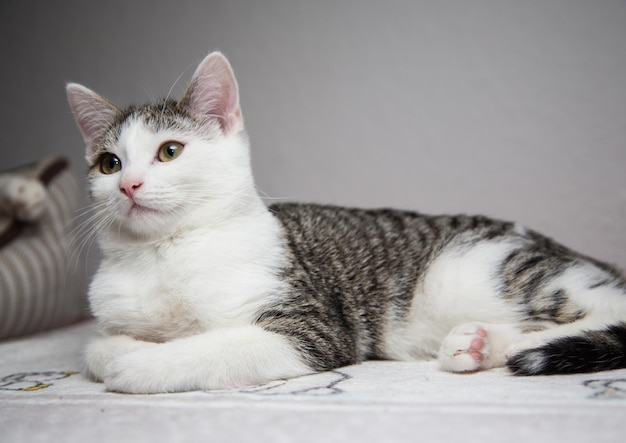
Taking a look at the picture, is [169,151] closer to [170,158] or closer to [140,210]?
[170,158]

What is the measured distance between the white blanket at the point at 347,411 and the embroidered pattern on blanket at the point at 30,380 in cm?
4

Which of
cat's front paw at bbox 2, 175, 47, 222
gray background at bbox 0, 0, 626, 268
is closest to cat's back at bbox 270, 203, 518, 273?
gray background at bbox 0, 0, 626, 268

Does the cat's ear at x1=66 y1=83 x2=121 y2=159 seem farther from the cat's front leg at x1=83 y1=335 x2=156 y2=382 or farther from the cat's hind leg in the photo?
the cat's hind leg

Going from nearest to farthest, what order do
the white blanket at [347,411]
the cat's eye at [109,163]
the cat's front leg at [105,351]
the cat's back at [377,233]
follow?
1. the white blanket at [347,411]
2. the cat's front leg at [105,351]
3. the cat's eye at [109,163]
4. the cat's back at [377,233]

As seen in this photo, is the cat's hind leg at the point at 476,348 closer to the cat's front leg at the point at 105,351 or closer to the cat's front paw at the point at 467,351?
the cat's front paw at the point at 467,351

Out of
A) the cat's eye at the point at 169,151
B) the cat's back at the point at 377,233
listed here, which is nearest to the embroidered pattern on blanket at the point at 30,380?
the cat's eye at the point at 169,151

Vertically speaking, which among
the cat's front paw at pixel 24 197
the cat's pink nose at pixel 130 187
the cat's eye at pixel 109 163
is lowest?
the cat's pink nose at pixel 130 187

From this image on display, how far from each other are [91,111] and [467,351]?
1.41 metres

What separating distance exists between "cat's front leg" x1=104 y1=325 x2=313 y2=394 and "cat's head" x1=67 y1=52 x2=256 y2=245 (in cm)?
38

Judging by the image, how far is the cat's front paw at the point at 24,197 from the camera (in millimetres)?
2656

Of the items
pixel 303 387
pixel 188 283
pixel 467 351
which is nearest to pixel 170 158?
pixel 188 283

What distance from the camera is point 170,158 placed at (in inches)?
→ 67.2

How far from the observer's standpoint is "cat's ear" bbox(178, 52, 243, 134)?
1.78 metres

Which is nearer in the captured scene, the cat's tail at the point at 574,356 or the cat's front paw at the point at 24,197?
the cat's tail at the point at 574,356
